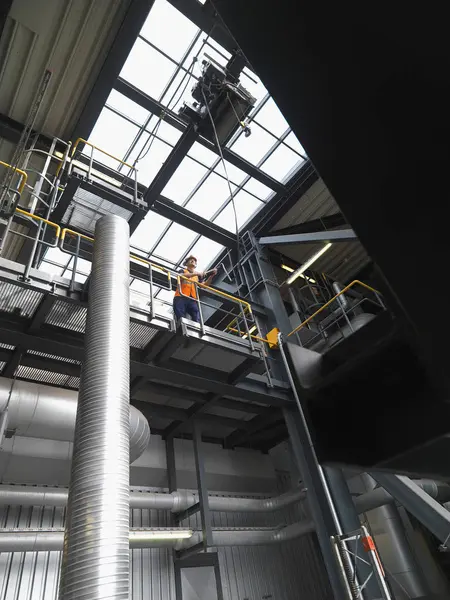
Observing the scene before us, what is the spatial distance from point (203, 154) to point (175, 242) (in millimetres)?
3250

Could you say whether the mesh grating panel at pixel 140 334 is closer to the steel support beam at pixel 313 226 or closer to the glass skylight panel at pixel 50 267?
the glass skylight panel at pixel 50 267

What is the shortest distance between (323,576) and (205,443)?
18.6 ft

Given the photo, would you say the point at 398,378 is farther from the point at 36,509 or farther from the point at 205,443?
the point at 205,443

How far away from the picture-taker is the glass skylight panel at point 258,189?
13.5 metres

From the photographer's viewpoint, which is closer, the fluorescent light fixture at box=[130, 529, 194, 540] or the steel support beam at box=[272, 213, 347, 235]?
the fluorescent light fixture at box=[130, 529, 194, 540]

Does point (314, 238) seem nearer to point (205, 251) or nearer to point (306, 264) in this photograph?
point (306, 264)

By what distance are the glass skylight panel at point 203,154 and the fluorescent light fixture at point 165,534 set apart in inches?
407

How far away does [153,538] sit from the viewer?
357 inches

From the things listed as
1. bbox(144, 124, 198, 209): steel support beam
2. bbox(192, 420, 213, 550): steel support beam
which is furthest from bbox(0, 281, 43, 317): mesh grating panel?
bbox(192, 420, 213, 550): steel support beam

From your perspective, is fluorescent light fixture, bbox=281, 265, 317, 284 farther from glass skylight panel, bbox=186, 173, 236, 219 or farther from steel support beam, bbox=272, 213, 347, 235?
glass skylight panel, bbox=186, 173, 236, 219

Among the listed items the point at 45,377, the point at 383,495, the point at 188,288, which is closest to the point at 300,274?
the point at 188,288

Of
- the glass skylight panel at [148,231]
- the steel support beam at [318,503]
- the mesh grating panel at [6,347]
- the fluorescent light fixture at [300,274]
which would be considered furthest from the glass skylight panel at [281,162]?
the mesh grating panel at [6,347]

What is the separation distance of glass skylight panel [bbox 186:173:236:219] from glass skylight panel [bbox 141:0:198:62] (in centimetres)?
365

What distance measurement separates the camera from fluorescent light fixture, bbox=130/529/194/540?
884cm
